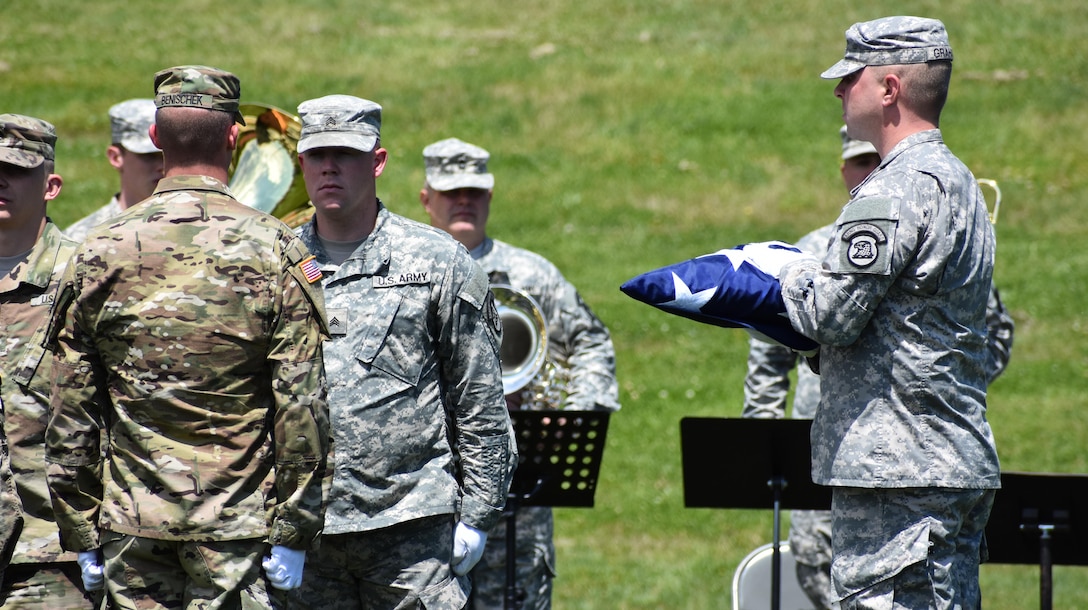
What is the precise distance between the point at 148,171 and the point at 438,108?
12.4 meters

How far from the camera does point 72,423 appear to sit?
354 cm

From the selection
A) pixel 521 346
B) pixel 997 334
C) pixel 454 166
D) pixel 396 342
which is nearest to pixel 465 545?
pixel 396 342

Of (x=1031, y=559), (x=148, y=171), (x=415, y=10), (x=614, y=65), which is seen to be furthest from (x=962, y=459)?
(x=415, y=10)

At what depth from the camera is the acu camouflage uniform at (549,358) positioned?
5953 mm

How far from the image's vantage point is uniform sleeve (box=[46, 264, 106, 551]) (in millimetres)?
3537

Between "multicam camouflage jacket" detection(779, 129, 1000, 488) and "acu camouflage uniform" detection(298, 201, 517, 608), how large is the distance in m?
1.16

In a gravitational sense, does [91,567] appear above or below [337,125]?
below

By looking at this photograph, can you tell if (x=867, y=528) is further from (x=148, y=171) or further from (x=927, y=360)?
(x=148, y=171)

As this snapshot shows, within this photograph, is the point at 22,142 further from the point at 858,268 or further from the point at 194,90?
the point at 858,268

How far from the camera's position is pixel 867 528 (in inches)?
142

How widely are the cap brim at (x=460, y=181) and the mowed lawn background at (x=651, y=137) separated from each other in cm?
297

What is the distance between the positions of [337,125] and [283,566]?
160 cm

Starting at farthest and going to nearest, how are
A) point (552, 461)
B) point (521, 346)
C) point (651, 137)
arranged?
point (651, 137) → point (521, 346) → point (552, 461)

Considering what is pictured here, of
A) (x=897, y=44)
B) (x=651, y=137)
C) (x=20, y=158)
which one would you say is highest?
(x=651, y=137)
